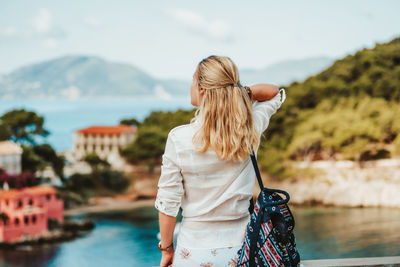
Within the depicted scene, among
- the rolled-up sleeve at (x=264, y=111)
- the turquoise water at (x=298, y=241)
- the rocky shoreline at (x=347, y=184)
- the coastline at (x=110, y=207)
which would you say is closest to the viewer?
the rolled-up sleeve at (x=264, y=111)

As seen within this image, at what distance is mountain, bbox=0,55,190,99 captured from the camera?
2995 centimetres

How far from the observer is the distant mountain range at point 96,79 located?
30391 millimetres

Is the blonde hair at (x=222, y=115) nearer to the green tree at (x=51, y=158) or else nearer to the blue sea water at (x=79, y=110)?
the green tree at (x=51, y=158)

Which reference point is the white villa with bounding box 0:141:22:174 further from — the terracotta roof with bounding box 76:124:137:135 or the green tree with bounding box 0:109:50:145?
the terracotta roof with bounding box 76:124:137:135

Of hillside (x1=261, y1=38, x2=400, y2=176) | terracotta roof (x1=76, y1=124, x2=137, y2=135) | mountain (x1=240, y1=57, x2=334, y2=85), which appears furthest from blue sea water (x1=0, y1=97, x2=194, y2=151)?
hillside (x1=261, y1=38, x2=400, y2=176)

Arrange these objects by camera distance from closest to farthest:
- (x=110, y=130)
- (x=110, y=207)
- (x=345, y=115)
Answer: (x=345, y=115) → (x=110, y=207) → (x=110, y=130)

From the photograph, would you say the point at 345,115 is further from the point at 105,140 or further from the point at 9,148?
the point at 9,148

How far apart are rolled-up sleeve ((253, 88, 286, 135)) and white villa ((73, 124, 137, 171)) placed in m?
13.2

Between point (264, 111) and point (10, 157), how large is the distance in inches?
455

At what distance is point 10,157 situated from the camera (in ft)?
36.2

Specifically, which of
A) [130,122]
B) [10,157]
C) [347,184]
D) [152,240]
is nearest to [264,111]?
[152,240]

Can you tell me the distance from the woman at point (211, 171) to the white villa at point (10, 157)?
36.9 ft

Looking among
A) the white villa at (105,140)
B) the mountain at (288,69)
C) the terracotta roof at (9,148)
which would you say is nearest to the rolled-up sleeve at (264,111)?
the terracotta roof at (9,148)

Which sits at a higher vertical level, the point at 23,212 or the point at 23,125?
the point at 23,125
